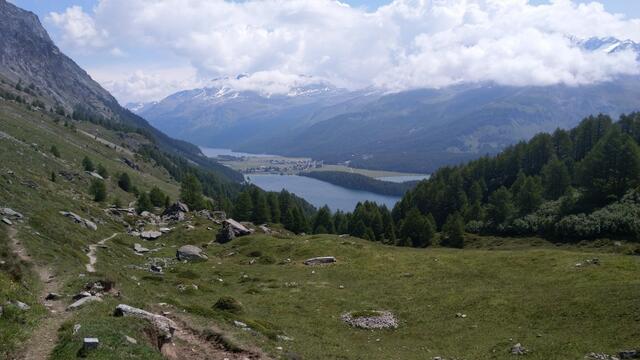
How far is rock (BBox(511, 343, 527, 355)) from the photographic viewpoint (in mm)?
35531

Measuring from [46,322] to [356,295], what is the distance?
33.5 m

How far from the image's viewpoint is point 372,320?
46.2 meters

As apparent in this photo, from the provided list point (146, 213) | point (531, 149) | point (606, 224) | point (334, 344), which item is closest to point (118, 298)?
point (334, 344)

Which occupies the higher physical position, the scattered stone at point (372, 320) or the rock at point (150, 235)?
the scattered stone at point (372, 320)

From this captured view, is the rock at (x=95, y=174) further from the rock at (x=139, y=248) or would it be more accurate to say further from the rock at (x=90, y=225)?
the rock at (x=139, y=248)

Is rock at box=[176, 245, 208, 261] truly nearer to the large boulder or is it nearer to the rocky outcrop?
the rocky outcrop

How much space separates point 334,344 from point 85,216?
61541mm

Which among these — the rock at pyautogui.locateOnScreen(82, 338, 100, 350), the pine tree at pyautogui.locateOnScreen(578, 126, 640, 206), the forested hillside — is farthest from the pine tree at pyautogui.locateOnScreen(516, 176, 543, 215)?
the rock at pyautogui.locateOnScreen(82, 338, 100, 350)

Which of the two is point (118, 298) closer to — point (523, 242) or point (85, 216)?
point (85, 216)

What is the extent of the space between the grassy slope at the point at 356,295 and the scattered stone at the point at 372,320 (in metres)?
0.94

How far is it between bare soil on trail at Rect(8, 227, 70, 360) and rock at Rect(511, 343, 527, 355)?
28.7 meters

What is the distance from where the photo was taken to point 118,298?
116ft

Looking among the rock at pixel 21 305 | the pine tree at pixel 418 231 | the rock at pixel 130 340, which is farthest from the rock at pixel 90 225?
the pine tree at pixel 418 231

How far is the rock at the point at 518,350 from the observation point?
35531 mm
